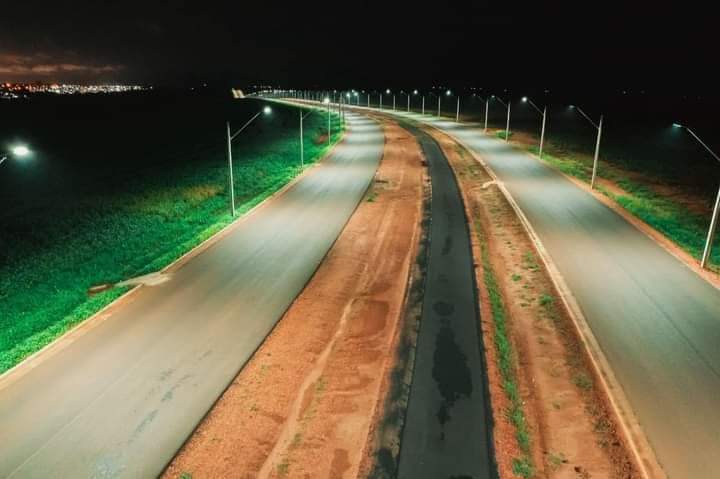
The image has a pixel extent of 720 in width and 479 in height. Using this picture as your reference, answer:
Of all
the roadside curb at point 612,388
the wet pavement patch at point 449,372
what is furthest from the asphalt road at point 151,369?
the roadside curb at point 612,388

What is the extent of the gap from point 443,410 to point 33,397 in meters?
12.0

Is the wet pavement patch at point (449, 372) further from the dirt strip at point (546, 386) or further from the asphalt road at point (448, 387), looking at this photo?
the dirt strip at point (546, 386)

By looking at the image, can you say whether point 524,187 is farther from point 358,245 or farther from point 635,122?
point 635,122

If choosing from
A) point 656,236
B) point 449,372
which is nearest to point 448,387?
point 449,372

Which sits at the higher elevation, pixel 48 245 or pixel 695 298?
pixel 695 298

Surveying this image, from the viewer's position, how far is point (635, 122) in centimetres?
10688

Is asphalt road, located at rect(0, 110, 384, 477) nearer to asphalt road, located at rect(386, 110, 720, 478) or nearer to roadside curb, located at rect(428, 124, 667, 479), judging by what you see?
roadside curb, located at rect(428, 124, 667, 479)

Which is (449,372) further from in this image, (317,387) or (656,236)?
(656,236)

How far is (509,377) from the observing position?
15.8 metres

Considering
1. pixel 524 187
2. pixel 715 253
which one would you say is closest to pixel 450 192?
pixel 524 187

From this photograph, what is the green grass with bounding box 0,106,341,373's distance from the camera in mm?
21938

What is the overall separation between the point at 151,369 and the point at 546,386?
12.7 meters

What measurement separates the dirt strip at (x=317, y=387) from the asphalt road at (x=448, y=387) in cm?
113

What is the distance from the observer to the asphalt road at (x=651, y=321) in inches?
513
